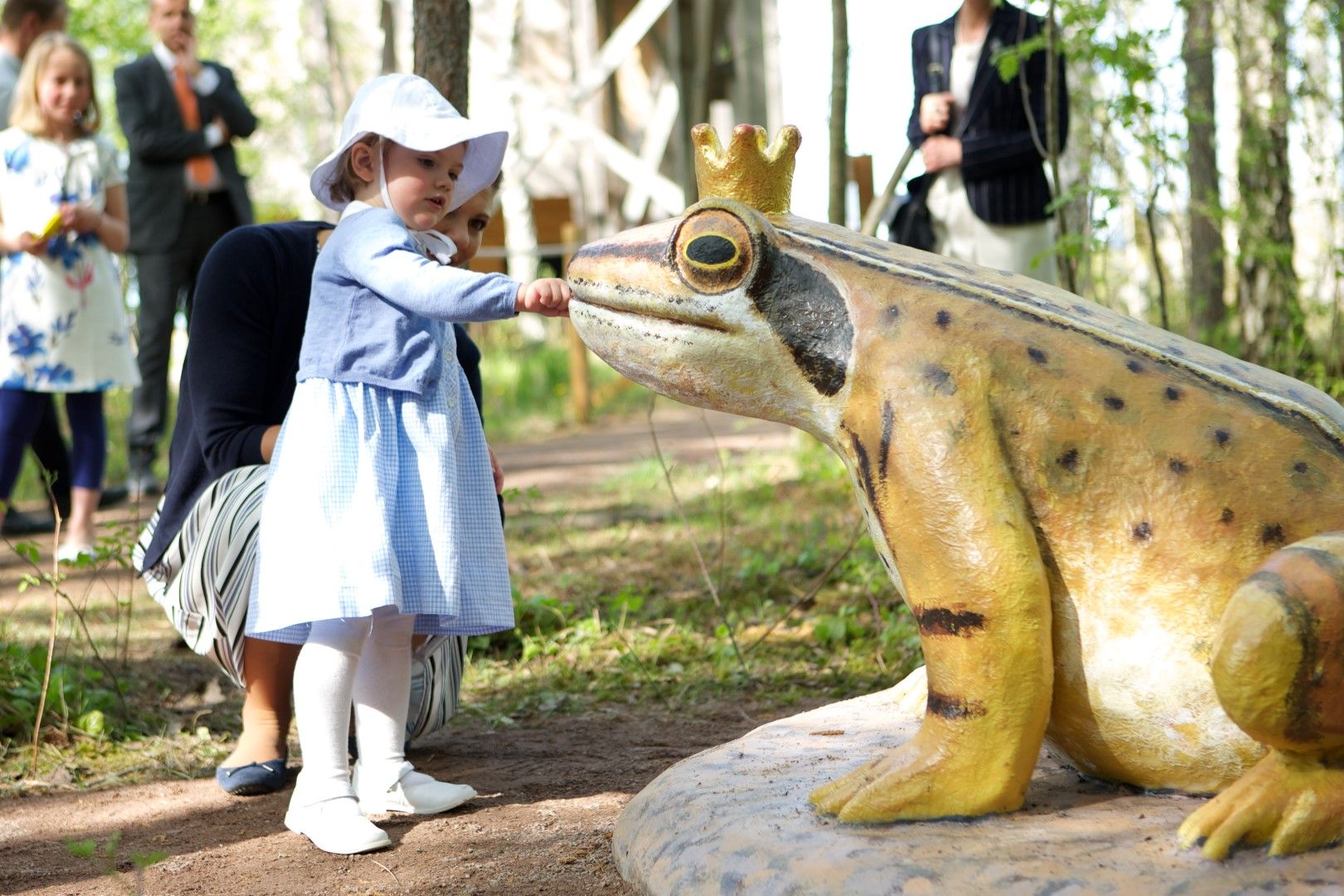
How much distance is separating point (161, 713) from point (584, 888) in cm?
203

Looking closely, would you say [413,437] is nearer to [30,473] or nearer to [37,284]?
[37,284]

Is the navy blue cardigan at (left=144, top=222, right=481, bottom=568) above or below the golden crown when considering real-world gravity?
below

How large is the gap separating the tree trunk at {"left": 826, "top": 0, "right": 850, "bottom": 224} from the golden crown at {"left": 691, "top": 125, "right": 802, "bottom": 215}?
2944 mm

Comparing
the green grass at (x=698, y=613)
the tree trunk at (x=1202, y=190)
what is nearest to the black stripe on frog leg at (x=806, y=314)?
the green grass at (x=698, y=613)

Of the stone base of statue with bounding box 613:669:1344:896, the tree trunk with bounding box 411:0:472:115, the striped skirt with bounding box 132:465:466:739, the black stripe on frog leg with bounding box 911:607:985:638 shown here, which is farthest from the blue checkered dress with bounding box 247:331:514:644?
the tree trunk with bounding box 411:0:472:115

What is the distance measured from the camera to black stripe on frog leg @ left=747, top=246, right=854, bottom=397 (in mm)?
2420

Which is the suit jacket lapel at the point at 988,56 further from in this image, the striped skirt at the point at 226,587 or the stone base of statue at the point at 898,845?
the stone base of statue at the point at 898,845

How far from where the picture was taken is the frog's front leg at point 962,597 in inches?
88.3

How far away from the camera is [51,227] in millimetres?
5688

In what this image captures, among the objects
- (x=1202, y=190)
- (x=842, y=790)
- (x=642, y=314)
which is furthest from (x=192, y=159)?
(x=1202, y=190)

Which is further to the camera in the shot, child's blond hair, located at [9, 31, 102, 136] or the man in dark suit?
the man in dark suit

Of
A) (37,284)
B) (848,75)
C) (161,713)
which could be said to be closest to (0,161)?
(37,284)

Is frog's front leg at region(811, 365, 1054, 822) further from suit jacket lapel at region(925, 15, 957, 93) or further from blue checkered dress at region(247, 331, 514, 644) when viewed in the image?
suit jacket lapel at region(925, 15, 957, 93)

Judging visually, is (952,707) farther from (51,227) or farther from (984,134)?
(51,227)
